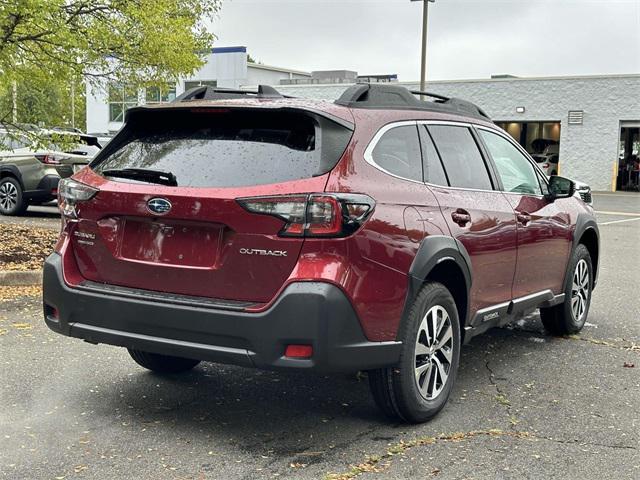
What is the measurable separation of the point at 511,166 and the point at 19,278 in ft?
17.0

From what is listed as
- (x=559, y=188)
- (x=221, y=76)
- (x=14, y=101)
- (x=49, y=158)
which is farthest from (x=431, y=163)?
(x=221, y=76)

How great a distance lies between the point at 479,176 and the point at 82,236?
2.56 meters

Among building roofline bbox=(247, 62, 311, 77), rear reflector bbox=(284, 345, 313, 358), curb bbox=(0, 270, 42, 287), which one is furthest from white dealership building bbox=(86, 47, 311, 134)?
rear reflector bbox=(284, 345, 313, 358)

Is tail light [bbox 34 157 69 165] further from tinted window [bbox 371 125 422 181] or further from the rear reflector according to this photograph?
the rear reflector

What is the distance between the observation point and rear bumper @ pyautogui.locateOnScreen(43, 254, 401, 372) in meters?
3.63

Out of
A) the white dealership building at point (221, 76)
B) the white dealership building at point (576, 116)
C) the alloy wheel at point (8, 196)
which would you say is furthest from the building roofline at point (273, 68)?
the alloy wheel at point (8, 196)

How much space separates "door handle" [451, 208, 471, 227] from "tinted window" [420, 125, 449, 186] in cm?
19

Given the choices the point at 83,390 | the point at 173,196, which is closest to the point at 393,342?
the point at 173,196

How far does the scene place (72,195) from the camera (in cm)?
430

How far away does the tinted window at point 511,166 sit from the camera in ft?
18.1

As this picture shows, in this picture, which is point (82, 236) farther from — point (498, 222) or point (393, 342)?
point (498, 222)

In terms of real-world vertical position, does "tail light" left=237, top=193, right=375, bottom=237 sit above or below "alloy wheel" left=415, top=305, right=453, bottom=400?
above

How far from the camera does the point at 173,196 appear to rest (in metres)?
3.88

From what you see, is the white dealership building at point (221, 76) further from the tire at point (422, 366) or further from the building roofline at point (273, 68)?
the tire at point (422, 366)
